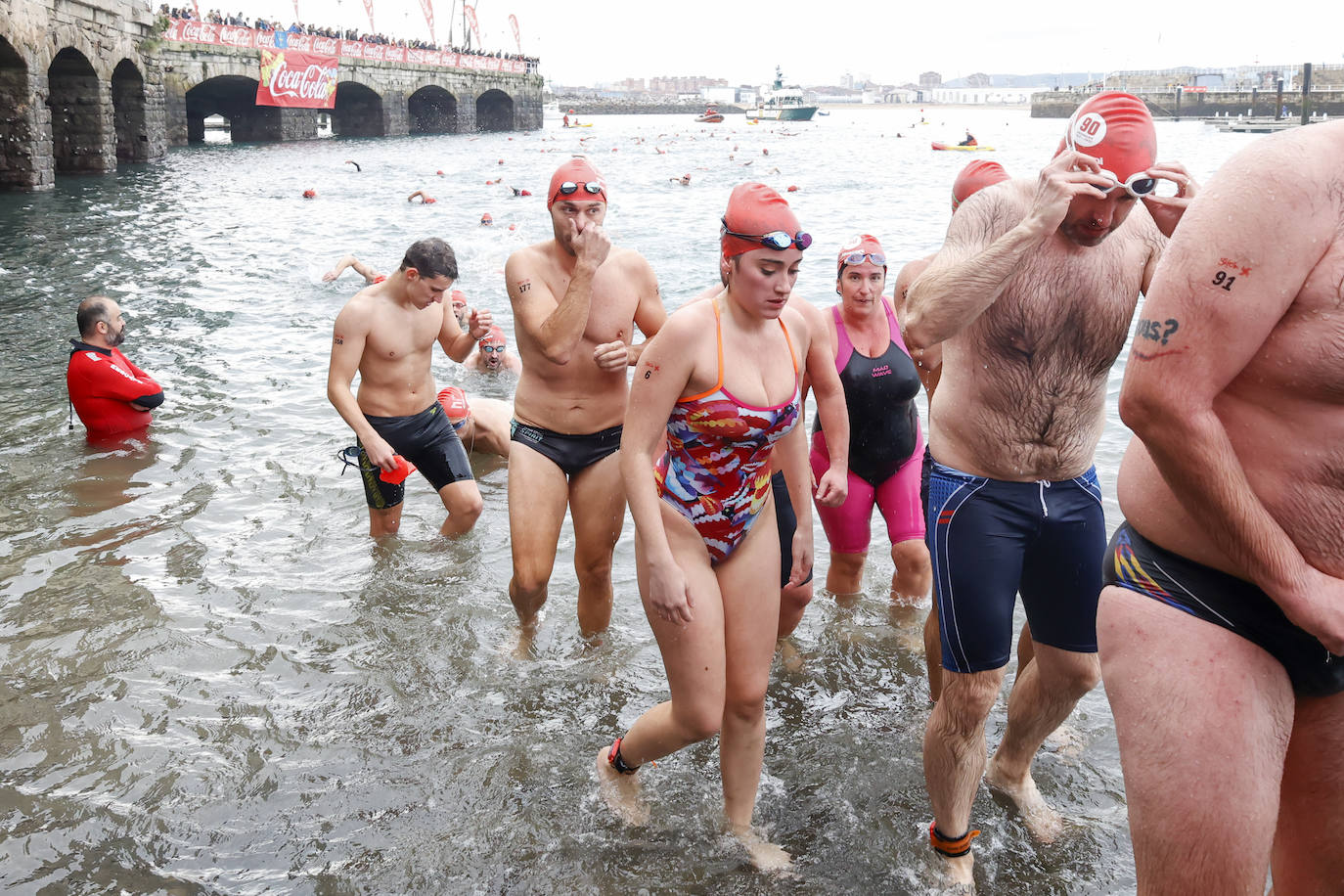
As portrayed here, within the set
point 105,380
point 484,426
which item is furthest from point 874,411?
point 105,380

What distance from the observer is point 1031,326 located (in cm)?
320

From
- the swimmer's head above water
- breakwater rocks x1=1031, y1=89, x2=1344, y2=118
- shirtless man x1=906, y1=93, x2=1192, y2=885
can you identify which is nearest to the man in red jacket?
shirtless man x1=906, y1=93, x2=1192, y2=885

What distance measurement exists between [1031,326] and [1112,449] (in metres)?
6.63

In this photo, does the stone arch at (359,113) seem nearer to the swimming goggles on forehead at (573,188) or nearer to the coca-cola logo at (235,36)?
the coca-cola logo at (235,36)

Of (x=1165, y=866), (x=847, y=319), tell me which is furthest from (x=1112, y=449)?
(x=1165, y=866)

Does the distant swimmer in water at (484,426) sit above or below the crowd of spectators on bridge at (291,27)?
below

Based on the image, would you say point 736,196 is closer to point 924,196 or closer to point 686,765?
point 686,765

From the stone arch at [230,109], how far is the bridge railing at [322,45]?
357 centimetres

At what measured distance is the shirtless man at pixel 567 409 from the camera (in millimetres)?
4859

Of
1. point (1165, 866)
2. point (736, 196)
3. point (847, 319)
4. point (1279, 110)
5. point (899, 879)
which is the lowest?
point (899, 879)

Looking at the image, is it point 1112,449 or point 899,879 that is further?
point 1112,449

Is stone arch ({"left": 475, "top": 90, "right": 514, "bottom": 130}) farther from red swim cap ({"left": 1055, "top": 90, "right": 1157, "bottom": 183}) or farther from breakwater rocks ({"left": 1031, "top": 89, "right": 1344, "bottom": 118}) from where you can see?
red swim cap ({"left": 1055, "top": 90, "right": 1157, "bottom": 183})

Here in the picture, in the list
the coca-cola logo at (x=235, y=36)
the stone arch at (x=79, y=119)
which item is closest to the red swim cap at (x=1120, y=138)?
the stone arch at (x=79, y=119)

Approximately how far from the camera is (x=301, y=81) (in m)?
49.7
